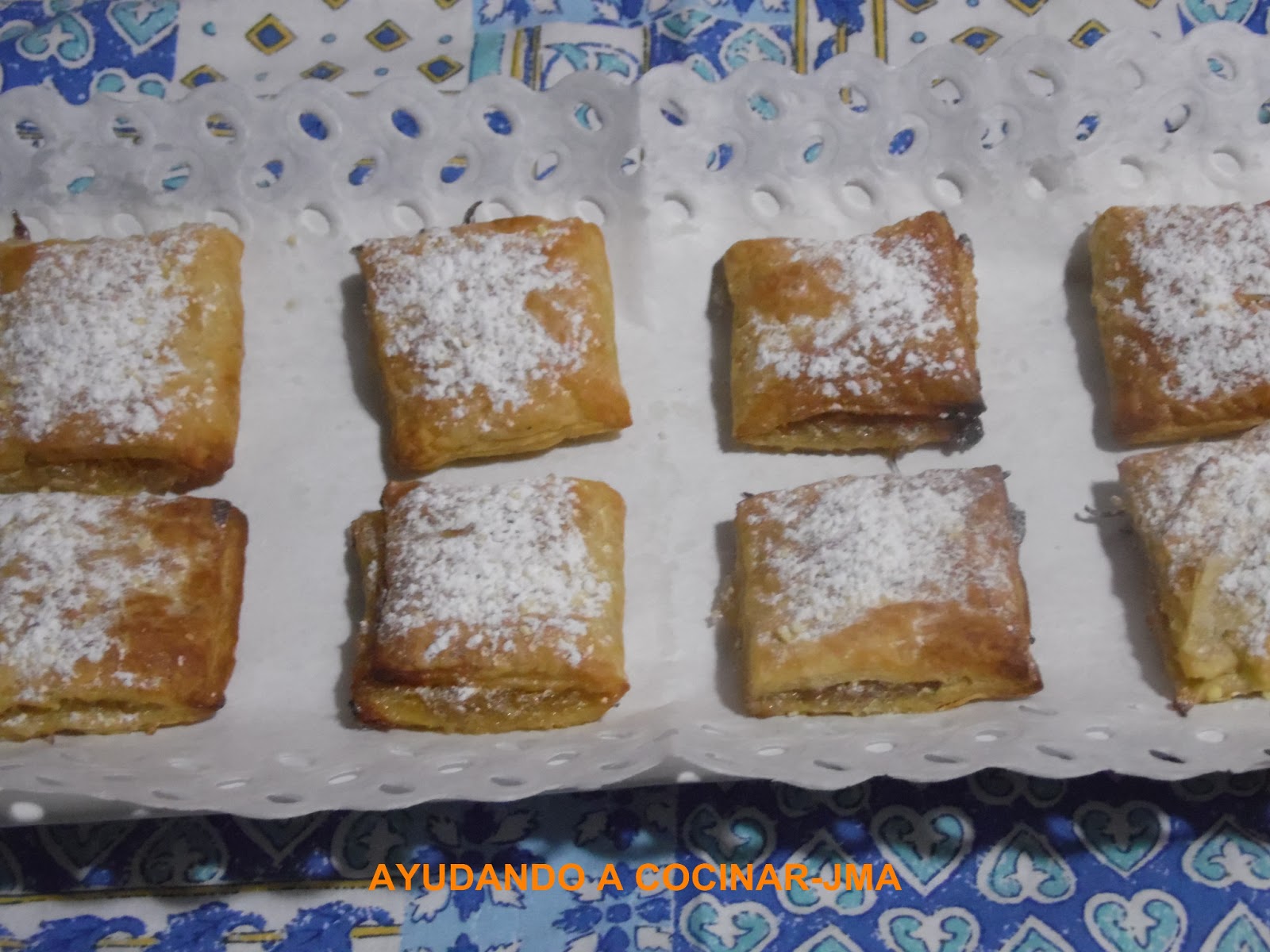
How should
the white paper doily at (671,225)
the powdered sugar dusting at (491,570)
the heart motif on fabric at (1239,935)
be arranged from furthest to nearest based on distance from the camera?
the white paper doily at (671,225) → the powdered sugar dusting at (491,570) → the heart motif on fabric at (1239,935)

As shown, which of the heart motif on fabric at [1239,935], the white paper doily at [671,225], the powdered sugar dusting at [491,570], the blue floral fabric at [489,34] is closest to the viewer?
the heart motif on fabric at [1239,935]

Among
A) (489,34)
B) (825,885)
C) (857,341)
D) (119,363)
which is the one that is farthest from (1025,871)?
(489,34)

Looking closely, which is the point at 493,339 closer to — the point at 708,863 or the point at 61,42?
the point at 708,863

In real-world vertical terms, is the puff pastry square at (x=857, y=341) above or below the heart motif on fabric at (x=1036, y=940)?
above

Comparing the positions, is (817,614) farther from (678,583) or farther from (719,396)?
(719,396)

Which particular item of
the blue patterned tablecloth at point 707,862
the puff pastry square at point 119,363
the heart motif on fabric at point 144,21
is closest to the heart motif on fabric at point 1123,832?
the blue patterned tablecloth at point 707,862

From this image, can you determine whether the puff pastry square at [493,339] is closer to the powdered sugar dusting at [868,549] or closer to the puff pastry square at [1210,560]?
the powdered sugar dusting at [868,549]
